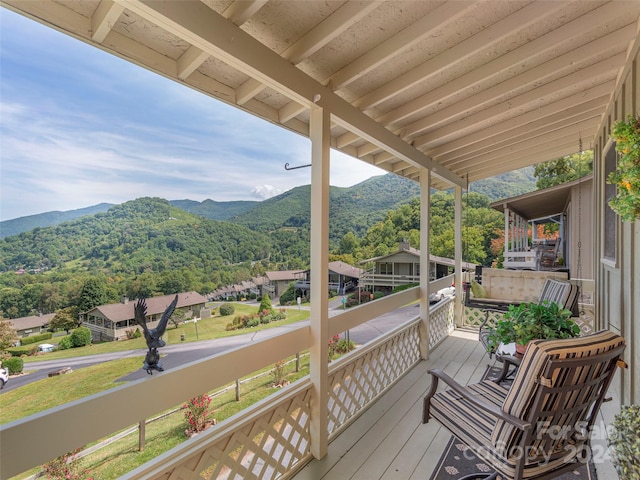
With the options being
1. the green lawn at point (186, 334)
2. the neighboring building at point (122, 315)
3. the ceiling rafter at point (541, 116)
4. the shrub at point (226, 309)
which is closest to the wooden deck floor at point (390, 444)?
the green lawn at point (186, 334)

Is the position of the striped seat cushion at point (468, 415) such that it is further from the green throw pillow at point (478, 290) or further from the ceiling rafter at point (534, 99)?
the green throw pillow at point (478, 290)

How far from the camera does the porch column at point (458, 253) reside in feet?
19.1

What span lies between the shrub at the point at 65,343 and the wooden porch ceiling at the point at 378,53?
127 cm

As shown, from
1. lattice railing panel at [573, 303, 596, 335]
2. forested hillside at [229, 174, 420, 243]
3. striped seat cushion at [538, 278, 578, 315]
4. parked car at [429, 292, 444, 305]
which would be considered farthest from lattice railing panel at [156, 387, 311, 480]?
lattice railing panel at [573, 303, 596, 335]

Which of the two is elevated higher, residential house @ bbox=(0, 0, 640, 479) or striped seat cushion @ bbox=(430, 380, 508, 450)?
residential house @ bbox=(0, 0, 640, 479)

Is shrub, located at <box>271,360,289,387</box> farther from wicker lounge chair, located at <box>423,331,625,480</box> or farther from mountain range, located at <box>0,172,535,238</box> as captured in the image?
wicker lounge chair, located at <box>423,331,625,480</box>

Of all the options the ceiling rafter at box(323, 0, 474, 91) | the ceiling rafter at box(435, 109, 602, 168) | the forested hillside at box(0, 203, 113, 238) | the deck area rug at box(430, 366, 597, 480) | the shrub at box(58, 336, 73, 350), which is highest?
the ceiling rafter at box(435, 109, 602, 168)

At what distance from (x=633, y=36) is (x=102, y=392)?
417 centimetres

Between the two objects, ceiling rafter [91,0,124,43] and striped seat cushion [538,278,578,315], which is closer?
ceiling rafter [91,0,124,43]

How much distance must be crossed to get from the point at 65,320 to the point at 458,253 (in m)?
6.06

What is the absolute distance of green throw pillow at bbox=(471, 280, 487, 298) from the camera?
606cm

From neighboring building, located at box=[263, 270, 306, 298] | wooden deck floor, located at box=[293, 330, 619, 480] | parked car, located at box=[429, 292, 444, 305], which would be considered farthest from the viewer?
parked car, located at box=[429, 292, 444, 305]

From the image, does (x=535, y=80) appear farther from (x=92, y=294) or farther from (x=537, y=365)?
(x=92, y=294)

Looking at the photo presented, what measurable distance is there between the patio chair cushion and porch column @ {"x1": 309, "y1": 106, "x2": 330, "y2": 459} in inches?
48.2
